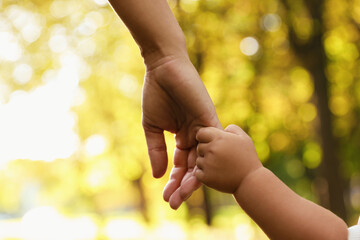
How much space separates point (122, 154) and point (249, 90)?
28.6ft

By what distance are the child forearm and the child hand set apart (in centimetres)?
4

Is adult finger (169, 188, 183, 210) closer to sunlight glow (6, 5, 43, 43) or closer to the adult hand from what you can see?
the adult hand

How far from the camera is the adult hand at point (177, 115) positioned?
1.77m

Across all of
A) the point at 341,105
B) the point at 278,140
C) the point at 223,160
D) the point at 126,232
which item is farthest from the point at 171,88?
the point at 126,232

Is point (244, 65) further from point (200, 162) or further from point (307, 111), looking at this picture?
point (200, 162)

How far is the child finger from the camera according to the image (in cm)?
172

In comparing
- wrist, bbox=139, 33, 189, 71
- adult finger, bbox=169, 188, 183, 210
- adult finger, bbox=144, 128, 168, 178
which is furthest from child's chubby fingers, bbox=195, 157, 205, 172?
wrist, bbox=139, 33, 189, 71

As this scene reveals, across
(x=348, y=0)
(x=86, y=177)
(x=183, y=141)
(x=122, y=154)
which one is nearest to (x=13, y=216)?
(x=86, y=177)

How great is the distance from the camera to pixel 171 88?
1809 mm

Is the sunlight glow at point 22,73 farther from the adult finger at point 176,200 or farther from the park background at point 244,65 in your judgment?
the adult finger at point 176,200

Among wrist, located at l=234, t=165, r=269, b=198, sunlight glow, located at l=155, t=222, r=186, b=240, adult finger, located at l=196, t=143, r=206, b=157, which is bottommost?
sunlight glow, located at l=155, t=222, r=186, b=240

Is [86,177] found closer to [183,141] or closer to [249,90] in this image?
[249,90]

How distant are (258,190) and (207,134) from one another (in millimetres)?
298

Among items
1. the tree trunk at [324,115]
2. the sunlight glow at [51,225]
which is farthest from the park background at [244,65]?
the sunlight glow at [51,225]
